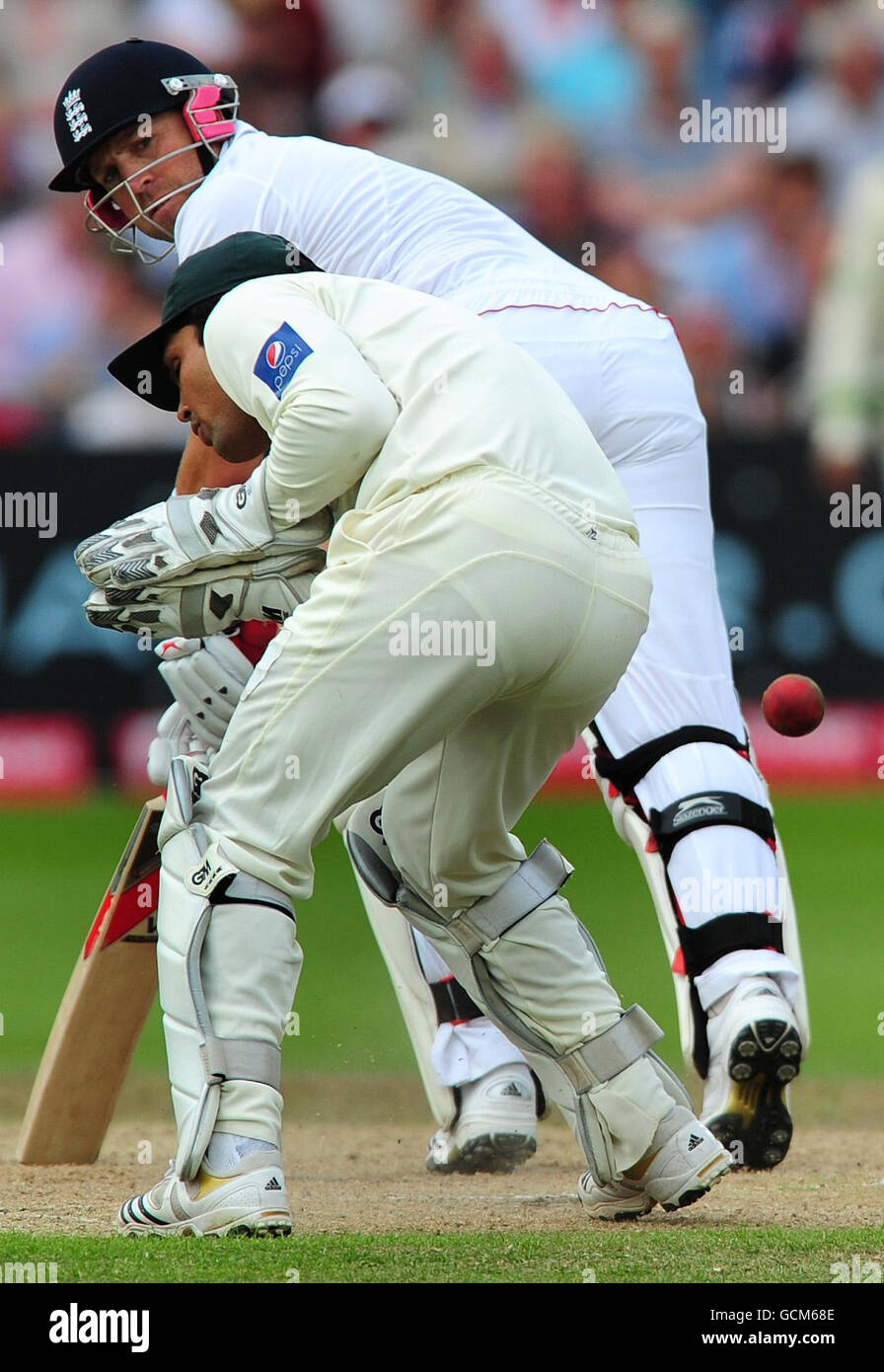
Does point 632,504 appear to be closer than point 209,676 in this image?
No

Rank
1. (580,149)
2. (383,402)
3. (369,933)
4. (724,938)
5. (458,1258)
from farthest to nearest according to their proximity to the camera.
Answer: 1. (580,149)
2. (369,933)
3. (724,938)
4. (383,402)
5. (458,1258)

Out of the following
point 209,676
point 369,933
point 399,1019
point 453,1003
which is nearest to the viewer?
point 209,676

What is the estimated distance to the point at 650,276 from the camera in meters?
9.48

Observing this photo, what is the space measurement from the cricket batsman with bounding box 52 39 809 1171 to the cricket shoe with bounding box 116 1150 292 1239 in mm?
969

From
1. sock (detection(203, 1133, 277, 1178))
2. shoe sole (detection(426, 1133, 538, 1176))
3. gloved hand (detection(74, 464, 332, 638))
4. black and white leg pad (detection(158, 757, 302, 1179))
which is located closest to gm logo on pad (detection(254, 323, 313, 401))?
gloved hand (detection(74, 464, 332, 638))

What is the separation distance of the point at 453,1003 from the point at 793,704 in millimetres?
962

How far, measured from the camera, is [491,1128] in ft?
12.8

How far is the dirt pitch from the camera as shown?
127 inches

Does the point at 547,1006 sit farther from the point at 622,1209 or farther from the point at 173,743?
the point at 173,743

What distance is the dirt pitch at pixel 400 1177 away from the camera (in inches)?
127

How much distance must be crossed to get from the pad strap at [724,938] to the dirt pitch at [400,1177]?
16.4 inches

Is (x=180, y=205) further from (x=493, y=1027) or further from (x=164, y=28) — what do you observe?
(x=164, y=28)

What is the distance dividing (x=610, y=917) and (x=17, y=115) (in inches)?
216

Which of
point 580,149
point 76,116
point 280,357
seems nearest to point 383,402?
point 280,357
